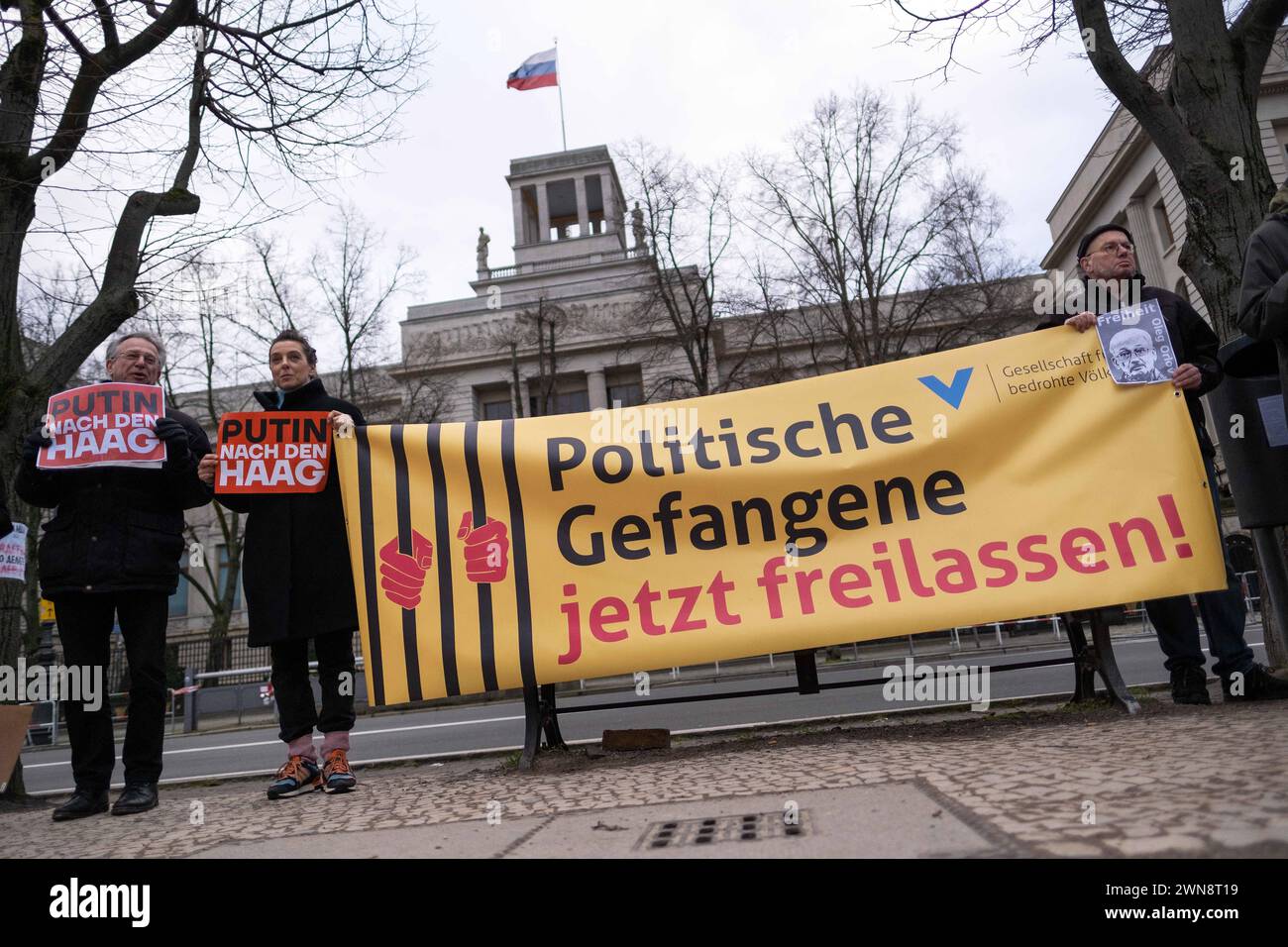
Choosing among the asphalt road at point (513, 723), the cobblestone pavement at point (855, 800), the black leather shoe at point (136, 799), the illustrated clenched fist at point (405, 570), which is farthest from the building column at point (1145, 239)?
the black leather shoe at point (136, 799)

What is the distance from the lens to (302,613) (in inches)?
154

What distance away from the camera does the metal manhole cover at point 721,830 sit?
2.13 m

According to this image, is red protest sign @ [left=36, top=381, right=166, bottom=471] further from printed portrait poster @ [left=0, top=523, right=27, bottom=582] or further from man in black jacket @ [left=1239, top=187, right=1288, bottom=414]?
man in black jacket @ [left=1239, top=187, right=1288, bottom=414]

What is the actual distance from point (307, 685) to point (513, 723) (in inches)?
241

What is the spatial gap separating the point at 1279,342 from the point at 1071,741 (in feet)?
5.66

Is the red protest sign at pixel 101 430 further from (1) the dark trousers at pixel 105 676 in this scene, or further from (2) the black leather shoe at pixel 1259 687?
(2) the black leather shoe at pixel 1259 687

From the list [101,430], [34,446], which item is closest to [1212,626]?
[101,430]

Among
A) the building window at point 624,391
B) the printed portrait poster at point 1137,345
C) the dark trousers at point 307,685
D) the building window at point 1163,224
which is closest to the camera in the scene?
the dark trousers at point 307,685

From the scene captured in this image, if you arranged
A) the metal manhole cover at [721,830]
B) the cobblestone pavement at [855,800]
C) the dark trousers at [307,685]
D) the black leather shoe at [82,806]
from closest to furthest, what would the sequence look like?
the cobblestone pavement at [855,800]
the metal manhole cover at [721,830]
the black leather shoe at [82,806]
the dark trousers at [307,685]

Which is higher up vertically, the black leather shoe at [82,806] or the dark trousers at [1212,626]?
the dark trousers at [1212,626]

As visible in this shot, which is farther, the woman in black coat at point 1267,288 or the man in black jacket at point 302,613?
the man in black jacket at point 302,613

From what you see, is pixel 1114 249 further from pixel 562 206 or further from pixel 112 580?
pixel 562 206

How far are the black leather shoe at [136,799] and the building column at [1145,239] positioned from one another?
1309 inches
